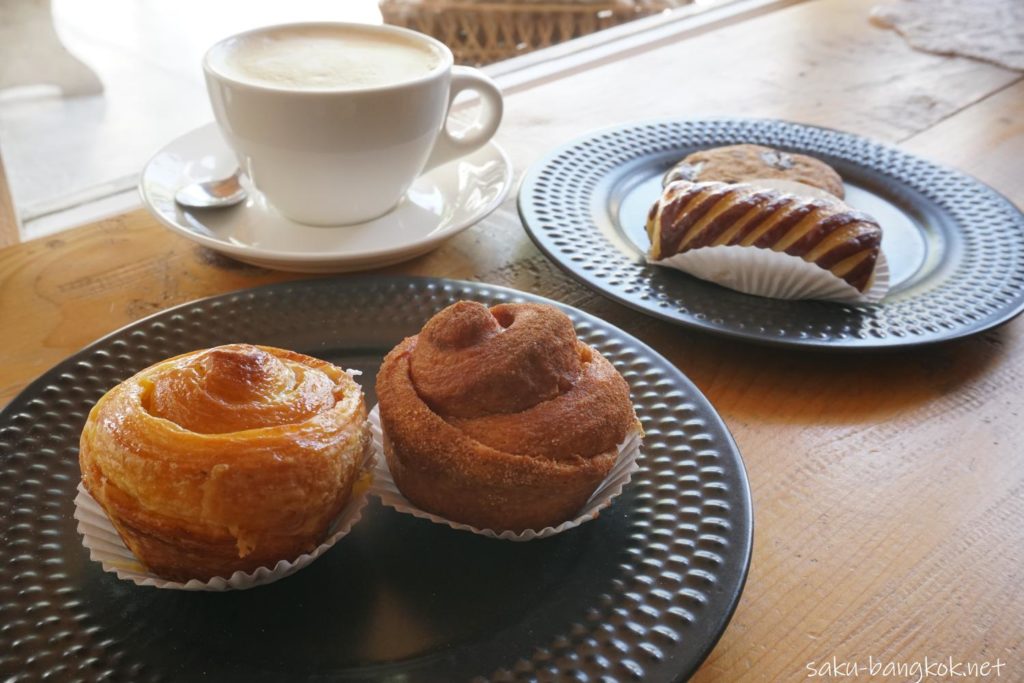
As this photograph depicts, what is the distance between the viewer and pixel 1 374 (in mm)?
939

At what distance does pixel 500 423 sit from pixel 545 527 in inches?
3.8

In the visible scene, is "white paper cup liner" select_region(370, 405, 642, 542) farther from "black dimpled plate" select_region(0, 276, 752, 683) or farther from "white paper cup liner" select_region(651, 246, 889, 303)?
"white paper cup liner" select_region(651, 246, 889, 303)

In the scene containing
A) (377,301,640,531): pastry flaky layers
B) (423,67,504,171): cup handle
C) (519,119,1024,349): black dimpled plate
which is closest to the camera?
(377,301,640,531): pastry flaky layers

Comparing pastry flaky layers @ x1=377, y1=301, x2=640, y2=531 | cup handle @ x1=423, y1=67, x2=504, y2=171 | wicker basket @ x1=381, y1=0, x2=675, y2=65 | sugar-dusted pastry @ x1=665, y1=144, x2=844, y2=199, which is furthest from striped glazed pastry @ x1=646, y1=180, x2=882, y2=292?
wicker basket @ x1=381, y1=0, x2=675, y2=65

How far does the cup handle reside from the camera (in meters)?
1.27

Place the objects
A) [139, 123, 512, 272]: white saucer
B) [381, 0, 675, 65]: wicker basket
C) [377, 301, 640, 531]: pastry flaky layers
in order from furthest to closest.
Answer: [381, 0, 675, 65]: wicker basket
[139, 123, 512, 272]: white saucer
[377, 301, 640, 531]: pastry flaky layers

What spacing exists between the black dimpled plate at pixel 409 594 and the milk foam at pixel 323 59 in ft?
1.58

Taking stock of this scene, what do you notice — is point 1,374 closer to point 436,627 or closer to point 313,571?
point 313,571

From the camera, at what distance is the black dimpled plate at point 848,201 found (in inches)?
39.6

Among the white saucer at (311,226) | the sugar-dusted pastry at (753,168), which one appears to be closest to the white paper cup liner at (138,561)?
the white saucer at (311,226)

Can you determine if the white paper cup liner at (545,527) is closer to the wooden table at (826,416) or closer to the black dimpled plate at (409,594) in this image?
the black dimpled plate at (409,594)

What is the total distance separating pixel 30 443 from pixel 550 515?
45cm

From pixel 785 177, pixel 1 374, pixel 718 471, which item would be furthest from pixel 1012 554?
pixel 1 374

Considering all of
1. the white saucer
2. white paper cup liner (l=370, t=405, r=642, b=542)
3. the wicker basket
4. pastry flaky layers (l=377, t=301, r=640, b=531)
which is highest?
pastry flaky layers (l=377, t=301, r=640, b=531)
